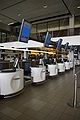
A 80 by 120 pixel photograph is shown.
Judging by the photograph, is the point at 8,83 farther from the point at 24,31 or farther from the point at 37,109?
the point at 24,31

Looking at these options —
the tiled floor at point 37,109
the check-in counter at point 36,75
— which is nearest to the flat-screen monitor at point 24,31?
the check-in counter at point 36,75

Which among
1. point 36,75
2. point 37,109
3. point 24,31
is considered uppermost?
point 24,31

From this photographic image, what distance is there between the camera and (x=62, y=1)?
316 inches

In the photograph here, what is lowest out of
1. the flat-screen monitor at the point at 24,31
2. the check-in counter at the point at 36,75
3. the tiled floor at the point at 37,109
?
the tiled floor at the point at 37,109

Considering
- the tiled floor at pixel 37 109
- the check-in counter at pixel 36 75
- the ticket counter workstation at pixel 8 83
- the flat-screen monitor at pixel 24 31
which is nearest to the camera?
the tiled floor at pixel 37 109

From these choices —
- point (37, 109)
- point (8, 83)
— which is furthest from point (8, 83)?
point (37, 109)

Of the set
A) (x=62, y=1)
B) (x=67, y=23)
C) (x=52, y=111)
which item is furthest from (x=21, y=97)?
(x=67, y=23)

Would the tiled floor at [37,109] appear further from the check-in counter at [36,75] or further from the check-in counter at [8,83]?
the check-in counter at [36,75]

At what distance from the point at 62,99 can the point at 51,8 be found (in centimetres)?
799

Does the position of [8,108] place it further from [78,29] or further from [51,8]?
[78,29]

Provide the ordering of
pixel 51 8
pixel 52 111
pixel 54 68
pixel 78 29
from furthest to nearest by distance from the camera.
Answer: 1. pixel 78 29
2. pixel 51 8
3. pixel 54 68
4. pixel 52 111

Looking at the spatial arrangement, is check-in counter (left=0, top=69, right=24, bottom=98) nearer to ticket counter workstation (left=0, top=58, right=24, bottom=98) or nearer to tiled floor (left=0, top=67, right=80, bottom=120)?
ticket counter workstation (left=0, top=58, right=24, bottom=98)

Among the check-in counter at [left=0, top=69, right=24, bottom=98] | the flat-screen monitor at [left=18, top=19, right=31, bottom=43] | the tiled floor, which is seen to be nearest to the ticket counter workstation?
the check-in counter at [left=0, top=69, right=24, bottom=98]

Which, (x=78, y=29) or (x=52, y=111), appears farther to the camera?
(x=78, y=29)
